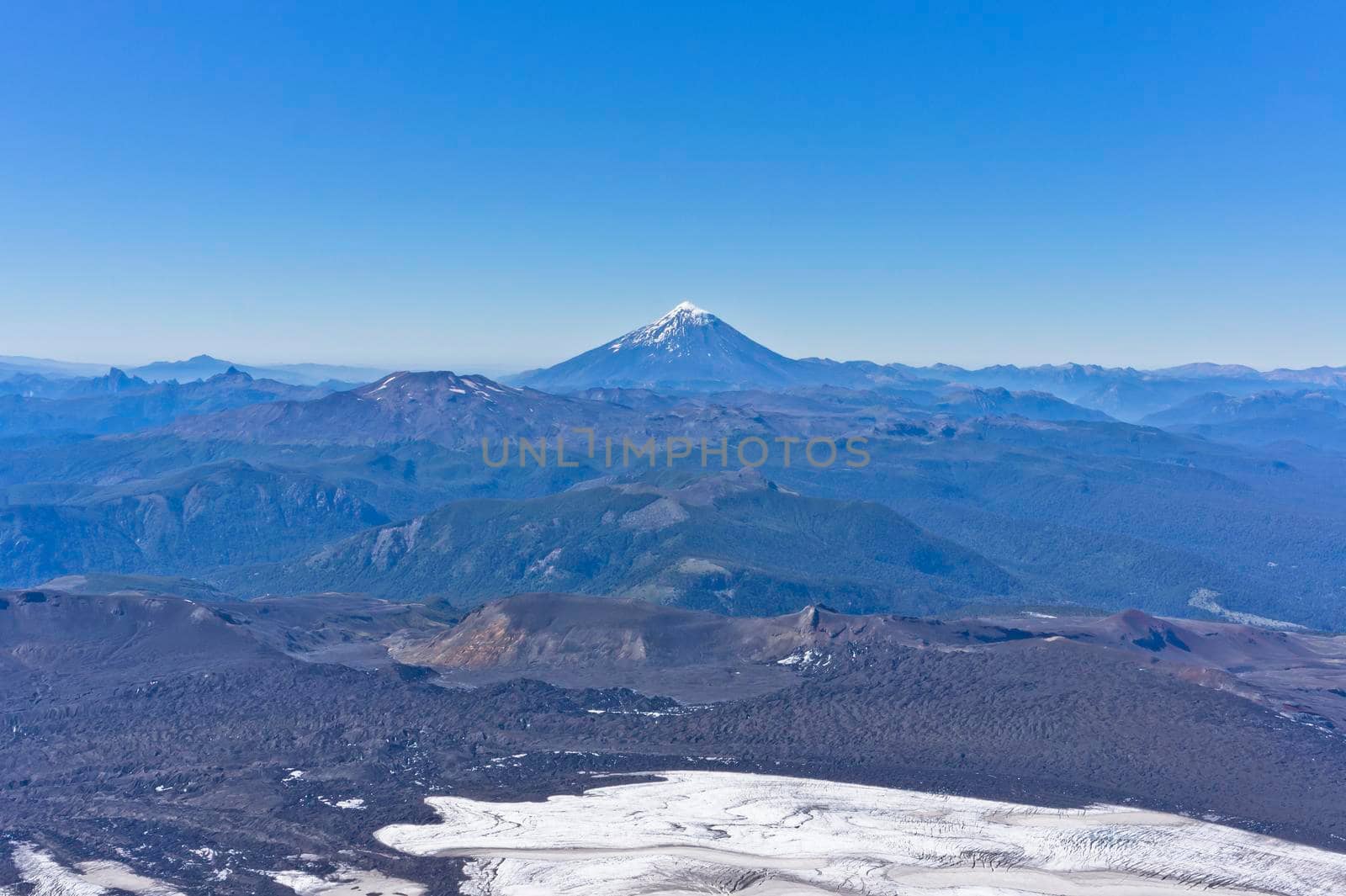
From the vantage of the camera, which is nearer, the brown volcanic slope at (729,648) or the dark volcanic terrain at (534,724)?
the dark volcanic terrain at (534,724)

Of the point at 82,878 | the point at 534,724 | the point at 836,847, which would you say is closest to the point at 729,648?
the point at 534,724

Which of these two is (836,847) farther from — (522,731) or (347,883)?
(522,731)

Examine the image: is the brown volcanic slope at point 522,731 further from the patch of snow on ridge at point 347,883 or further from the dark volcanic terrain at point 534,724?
the patch of snow on ridge at point 347,883

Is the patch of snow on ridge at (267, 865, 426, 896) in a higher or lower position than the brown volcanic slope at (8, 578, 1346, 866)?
lower

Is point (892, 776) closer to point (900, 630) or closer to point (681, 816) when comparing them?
point (681, 816)

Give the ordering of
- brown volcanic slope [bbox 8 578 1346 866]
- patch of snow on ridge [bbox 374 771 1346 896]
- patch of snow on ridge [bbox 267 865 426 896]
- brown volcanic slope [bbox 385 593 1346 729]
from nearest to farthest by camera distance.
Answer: patch of snow on ridge [bbox 267 865 426 896], patch of snow on ridge [bbox 374 771 1346 896], brown volcanic slope [bbox 8 578 1346 866], brown volcanic slope [bbox 385 593 1346 729]

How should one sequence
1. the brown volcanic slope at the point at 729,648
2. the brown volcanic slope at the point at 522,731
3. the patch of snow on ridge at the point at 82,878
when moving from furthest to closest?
the brown volcanic slope at the point at 729,648 < the brown volcanic slope at the point at 522,731 < the patch of snow on ridge at the point at 82,878

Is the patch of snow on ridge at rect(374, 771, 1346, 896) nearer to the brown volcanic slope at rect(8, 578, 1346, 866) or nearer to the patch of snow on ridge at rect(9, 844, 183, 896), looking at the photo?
the brown volcanic slope at rect(8, 578, 1346, 866)

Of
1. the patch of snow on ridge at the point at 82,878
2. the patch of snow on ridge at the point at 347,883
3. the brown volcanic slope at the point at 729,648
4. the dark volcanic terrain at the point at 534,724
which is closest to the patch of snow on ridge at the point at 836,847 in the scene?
the dark volcanic terrain at the point at 534,724

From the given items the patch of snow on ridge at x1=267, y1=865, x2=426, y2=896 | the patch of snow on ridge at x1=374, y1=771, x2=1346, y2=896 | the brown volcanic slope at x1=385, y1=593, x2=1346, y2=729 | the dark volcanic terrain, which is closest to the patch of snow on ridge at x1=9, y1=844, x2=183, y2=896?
the dark volcanic terrain
